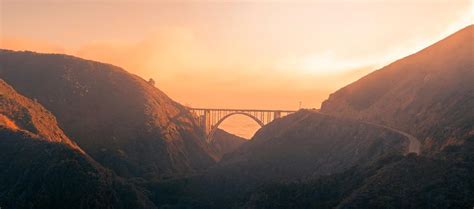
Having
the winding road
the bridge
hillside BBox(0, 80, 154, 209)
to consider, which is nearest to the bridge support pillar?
the bridge

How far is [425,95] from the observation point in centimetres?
9381

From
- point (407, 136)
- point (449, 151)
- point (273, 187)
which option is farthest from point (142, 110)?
point (449, 151)

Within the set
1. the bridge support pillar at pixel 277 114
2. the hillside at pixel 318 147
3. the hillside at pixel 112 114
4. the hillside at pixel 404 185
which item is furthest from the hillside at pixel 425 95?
the hillside at pixel 112 114

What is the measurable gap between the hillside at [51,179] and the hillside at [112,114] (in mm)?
35740

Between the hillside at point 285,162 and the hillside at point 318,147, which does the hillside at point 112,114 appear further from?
the hillside at point 318,147

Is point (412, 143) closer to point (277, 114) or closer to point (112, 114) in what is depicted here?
point (112, 114)

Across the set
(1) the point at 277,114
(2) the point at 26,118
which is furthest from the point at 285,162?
(1) the point at 277,114

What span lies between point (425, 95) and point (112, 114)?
98.7 meters

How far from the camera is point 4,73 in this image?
15425 cm

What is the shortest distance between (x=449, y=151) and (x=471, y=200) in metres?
13.8

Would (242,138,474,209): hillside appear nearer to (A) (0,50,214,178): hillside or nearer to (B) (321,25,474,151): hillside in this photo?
(B) (321,25,474,151): hillside

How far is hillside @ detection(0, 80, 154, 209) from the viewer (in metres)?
74.4

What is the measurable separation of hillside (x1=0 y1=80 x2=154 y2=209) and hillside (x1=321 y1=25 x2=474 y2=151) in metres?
54.7

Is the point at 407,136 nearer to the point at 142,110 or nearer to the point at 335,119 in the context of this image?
the point at 335,119
